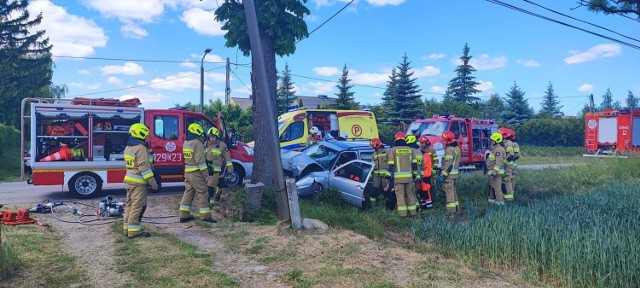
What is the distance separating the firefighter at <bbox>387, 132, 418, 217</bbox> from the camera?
988 cm

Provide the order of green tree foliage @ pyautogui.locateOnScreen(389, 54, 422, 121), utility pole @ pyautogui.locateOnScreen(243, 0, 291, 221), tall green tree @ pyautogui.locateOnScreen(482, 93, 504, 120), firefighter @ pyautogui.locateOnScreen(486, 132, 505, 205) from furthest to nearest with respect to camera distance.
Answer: tall green tree @ pyautogui.locateOnScreen(482, 93, 504, 120), green tree foliage @ pyautogui.locateOnScreen(389, 54, 422, 121), firefighter @ pyautogui.locateOnScreen(486, 132, 505, 205), utility pole @ pyautogui.locateOnScreen(243, 0, 291, 221)

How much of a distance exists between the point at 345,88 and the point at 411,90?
5.96 meters

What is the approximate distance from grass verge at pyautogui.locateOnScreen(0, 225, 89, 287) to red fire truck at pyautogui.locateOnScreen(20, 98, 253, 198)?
3.74m

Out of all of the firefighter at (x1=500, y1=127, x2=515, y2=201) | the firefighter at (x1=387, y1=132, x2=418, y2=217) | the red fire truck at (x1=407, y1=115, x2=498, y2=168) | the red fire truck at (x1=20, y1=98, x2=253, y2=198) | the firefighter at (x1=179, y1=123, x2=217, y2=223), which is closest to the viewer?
the firefighter at (x1=179, y1=123, x2=217, y2=223)

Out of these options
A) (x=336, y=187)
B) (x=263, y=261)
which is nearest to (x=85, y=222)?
(x=263, y=261)

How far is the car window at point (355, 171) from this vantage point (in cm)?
1034

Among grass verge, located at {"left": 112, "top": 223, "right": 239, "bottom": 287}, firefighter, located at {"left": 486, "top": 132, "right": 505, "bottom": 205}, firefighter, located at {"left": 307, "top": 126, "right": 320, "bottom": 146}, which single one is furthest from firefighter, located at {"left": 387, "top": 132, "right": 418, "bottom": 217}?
firefighter, located at {"left": 307, "top": 126, "right": 320, "bottom": 146}

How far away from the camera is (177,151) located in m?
12.0

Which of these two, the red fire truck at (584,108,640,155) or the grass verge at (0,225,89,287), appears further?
the red fire truck at (584,108,640,155)

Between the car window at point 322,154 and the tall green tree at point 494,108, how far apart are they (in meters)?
38.1

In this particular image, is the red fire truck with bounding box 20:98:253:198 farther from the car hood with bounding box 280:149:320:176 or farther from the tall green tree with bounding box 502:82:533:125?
the tall green tree with bounding box 502:82:533:125

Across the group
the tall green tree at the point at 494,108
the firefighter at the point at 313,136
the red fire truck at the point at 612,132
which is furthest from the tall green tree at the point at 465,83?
the firefighter at the point at 313,136

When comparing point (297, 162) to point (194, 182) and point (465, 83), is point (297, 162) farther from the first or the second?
point (465, 83)

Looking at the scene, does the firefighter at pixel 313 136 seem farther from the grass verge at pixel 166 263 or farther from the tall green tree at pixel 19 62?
the tall green tree at pixel 19 62
